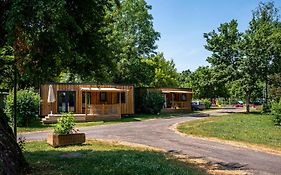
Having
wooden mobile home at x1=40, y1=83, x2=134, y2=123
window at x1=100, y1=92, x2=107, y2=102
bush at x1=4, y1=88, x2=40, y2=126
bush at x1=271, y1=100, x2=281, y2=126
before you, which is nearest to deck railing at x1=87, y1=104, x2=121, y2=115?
wooden mobile home at x1=40, y1=83, x2=134, y2=123

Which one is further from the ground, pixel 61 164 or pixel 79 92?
pixel 79 92

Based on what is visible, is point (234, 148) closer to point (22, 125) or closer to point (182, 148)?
point (182, 148)

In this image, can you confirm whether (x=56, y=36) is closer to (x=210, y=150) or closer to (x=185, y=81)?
(x=210, y=150)

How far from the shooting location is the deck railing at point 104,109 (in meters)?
33.0

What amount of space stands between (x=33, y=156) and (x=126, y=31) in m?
36.7

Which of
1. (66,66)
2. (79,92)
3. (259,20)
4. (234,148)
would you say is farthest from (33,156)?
(259,20)

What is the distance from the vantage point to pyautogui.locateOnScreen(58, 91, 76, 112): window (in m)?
33.1

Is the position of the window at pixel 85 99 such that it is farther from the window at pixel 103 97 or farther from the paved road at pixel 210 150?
the paved road at pixel 210 150

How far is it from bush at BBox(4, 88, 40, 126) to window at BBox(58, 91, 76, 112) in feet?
21.5

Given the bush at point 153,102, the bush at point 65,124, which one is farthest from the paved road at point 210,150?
the bush at point 153,102

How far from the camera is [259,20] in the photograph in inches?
1898

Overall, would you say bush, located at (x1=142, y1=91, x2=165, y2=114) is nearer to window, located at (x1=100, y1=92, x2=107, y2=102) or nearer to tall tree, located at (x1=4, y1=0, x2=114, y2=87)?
window, located at (x1=100, y1=92, x2=107, y2=102)

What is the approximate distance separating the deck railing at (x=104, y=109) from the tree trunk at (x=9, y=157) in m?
23.9

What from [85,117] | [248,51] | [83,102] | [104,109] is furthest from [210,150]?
[248,51]
